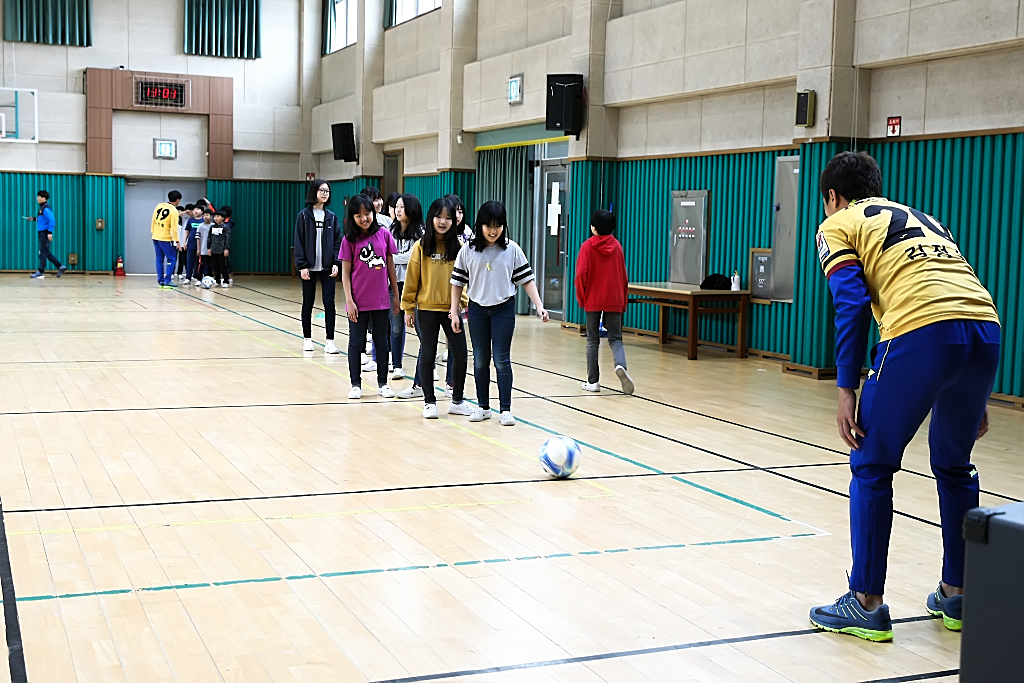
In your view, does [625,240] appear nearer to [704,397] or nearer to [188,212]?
[704,397]

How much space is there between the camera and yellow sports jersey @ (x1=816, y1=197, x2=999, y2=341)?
388 cm

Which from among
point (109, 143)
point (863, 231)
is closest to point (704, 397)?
point (863, 231)

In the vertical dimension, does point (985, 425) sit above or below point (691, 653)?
above

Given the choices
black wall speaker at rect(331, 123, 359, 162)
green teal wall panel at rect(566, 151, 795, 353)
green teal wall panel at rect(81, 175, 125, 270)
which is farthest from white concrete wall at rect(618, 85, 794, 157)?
green teal wall panel at rect(81, 175, 125, 270)

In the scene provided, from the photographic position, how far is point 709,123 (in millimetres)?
14023

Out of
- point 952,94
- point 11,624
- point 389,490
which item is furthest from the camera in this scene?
point 952,94

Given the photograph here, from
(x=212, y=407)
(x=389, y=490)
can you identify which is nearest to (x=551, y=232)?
(x=212, y=407)

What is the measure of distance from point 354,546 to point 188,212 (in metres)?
20.2

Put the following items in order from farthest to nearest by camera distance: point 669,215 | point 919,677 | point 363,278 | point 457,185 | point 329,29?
1. point 329,29
2. point 457,185
3. point 669,215
4. point 363,278
5. point 919,677

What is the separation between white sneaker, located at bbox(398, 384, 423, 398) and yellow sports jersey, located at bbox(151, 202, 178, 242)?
596 inches

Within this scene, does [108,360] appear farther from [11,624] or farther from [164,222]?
[164,222]

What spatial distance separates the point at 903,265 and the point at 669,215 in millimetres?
11229

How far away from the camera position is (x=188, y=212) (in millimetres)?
24141

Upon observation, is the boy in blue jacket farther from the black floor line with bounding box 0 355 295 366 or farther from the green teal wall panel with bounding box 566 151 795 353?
the black floor line with bounding box 0 355 295 366
